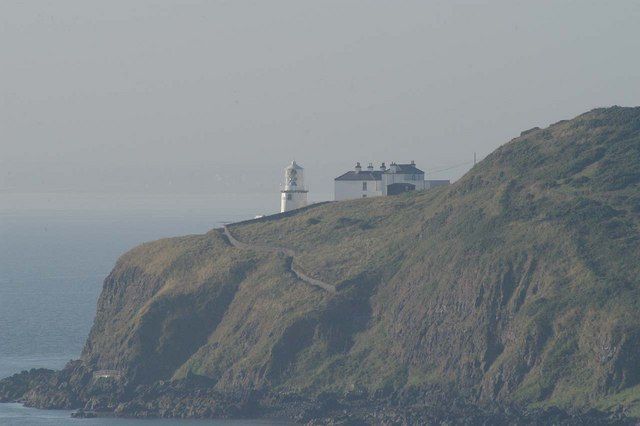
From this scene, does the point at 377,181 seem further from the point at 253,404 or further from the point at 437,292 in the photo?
the point at 253,404

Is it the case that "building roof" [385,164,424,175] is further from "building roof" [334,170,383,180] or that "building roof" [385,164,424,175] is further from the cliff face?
the cliff face

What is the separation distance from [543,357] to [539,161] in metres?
33.4

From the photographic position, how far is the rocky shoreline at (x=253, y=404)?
342 feet

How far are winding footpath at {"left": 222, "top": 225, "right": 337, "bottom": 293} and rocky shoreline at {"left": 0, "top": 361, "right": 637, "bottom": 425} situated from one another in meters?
13.5

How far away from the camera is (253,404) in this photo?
116m

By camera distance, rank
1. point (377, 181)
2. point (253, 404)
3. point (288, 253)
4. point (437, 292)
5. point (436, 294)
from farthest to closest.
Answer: point (377, 181)
point (288, 253)
point (437, 292)
point (436, 294)
point (253, 404)

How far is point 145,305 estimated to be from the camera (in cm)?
13600

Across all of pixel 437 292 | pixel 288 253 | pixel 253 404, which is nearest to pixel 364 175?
pixel 288 253

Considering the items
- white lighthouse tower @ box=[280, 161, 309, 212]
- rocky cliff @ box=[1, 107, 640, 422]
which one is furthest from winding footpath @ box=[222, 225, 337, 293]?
white lighthouse tower @ box=[280, 161, 309, 212]

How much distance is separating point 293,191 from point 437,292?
149 feet

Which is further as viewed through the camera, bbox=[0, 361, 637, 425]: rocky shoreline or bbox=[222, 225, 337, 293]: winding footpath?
bbox=[222, 225, 337, 293]: winding footpath

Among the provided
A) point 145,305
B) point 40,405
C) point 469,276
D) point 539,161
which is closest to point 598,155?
point 539,161

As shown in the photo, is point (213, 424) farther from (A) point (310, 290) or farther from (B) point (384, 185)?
(B) point (384, 185)

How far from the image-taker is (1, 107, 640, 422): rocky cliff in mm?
109812
